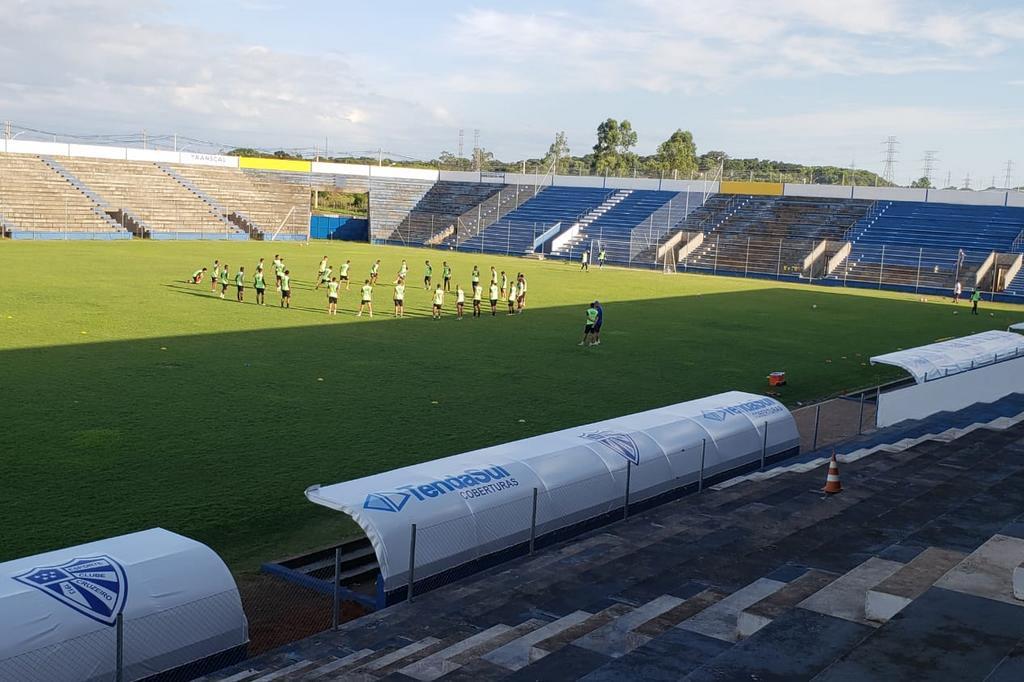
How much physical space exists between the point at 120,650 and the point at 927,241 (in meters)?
60.5

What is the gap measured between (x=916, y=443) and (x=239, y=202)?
208 ft

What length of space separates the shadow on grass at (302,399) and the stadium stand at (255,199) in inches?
1637

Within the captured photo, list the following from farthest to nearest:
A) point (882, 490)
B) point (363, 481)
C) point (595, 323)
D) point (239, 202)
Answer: point (239, 202), point (595, 323), point (882, 490), point (363, 481)

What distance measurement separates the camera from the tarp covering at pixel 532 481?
10562 mm

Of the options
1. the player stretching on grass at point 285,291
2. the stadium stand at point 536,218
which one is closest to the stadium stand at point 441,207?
the stadium stand at point 536,218

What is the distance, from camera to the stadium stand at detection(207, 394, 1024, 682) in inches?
282

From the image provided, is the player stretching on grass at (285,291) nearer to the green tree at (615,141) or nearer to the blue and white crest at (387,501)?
the blue and white crest at (387,501)

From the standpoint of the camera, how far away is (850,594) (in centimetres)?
859

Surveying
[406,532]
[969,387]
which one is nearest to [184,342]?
[406,532]

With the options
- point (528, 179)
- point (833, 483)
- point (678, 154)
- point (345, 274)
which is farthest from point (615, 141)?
point (833, 483)

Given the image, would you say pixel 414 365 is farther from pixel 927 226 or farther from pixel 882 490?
pixel 927 226

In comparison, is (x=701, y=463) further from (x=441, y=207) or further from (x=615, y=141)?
(x=615, y=141)

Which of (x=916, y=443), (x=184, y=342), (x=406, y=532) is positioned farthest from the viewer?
(x=184, y=342)

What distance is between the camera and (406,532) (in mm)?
10461
